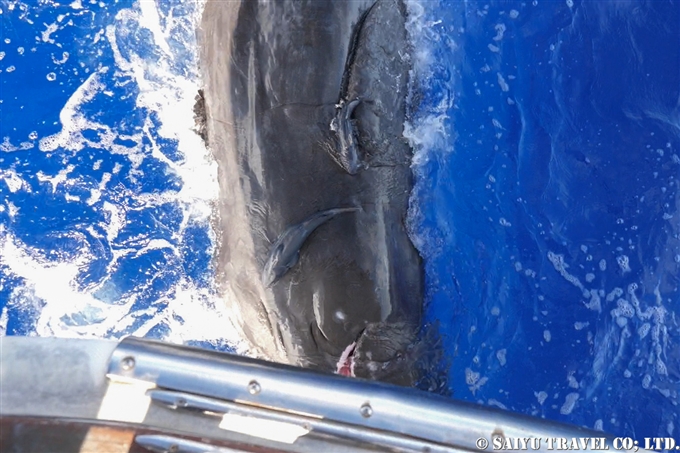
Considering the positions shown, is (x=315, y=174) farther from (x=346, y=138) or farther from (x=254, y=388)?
(x=254, y=388)

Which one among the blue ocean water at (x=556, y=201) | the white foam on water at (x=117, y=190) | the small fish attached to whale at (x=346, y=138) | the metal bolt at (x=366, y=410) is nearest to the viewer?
the metal bolt at (x=366, y=410)

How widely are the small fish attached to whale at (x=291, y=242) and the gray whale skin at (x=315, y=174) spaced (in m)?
0.04

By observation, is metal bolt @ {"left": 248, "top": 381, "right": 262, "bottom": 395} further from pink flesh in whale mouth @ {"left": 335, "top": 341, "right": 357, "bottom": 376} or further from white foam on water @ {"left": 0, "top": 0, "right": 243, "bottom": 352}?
white foam on water @ {"left": 0, "top": 0, "right": 243, "bottom": 352}

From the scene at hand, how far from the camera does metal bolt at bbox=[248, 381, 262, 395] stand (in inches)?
91.7

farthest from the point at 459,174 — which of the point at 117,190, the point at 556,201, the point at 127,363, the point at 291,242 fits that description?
the point at 127,363

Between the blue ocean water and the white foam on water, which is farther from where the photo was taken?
the white foam on water

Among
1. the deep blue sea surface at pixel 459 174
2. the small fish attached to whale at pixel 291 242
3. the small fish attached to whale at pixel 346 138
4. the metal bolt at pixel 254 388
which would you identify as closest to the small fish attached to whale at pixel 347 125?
the small fish attached to whale at pixel 346 138

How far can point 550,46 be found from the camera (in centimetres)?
492

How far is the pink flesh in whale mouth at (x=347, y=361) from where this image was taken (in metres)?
3.68

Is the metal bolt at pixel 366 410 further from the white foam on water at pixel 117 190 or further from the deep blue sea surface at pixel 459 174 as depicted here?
the white foam on water at pixel 117 190

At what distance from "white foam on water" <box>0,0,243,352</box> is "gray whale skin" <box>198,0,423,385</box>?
0.96 m

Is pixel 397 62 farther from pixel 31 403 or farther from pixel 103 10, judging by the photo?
pixel 31 403

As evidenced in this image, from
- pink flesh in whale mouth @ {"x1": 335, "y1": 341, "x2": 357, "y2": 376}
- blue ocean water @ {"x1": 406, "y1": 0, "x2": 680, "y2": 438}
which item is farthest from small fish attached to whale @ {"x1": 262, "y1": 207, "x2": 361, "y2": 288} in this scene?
blue ocean water @ {"x1": 406, "y1": 0, "x2": 680, "y2": 438}

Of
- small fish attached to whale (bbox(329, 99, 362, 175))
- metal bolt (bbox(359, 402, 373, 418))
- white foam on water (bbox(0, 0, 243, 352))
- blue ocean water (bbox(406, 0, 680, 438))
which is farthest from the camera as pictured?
white foam on water (bbox(0, 0, 243, 352))
